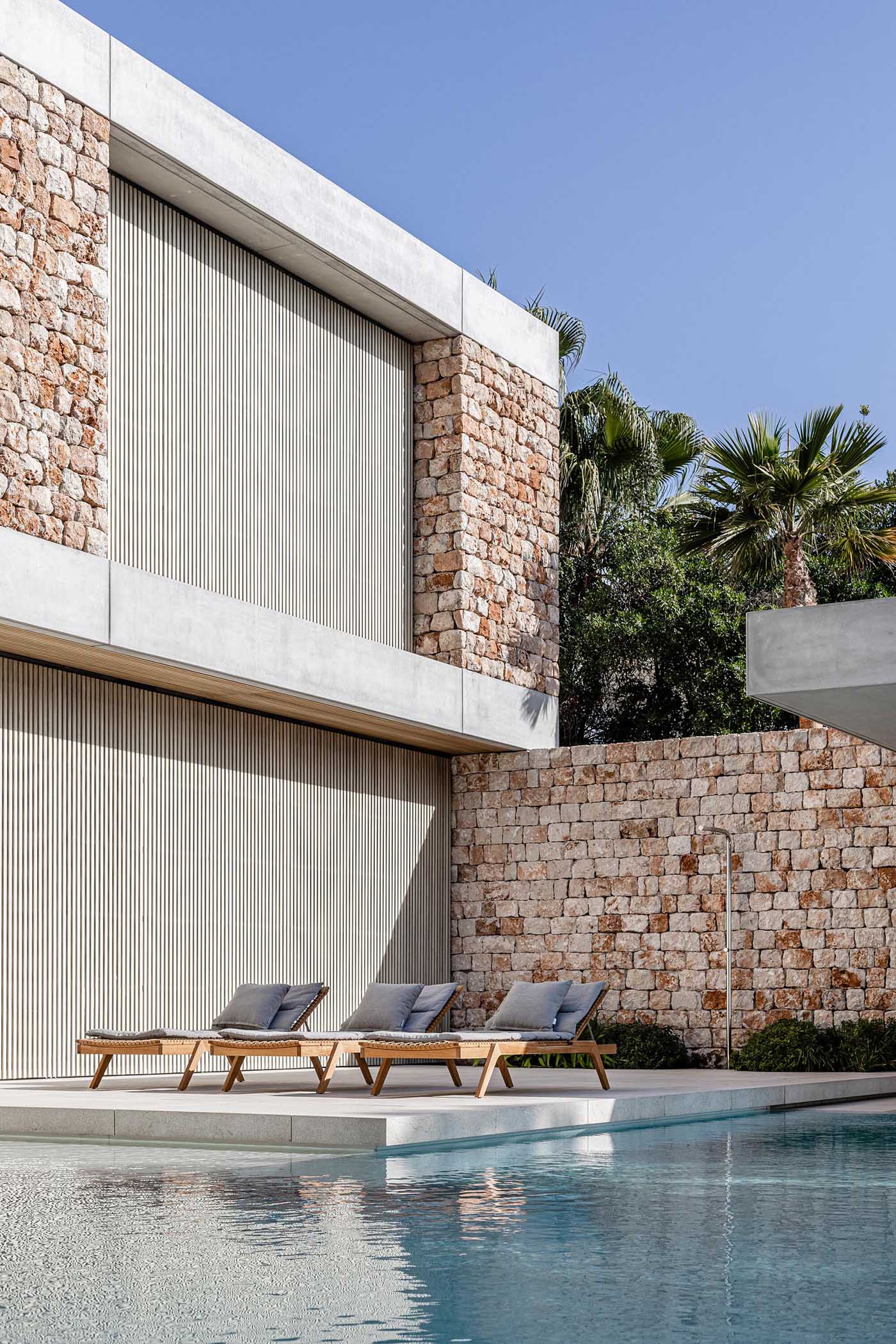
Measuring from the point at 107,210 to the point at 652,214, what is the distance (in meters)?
31.0

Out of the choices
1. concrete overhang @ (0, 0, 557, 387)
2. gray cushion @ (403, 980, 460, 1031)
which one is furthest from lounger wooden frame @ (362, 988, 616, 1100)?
concrete overhang @ (0, 0, 557, 387)

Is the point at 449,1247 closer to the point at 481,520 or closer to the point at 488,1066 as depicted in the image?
the point at 488,1066

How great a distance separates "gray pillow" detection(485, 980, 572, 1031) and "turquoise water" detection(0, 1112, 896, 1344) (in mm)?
3234

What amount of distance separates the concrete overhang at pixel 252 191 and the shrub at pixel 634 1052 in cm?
746

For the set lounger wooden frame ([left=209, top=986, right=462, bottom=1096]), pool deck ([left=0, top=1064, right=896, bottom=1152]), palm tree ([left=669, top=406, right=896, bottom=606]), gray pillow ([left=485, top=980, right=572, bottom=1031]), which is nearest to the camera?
pool deck ([left=0, top=1064, right=896, bottom=1152])

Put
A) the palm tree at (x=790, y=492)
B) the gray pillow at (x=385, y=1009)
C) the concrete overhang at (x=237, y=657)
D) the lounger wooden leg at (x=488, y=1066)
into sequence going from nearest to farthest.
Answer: the lounger wooden leg at (x=488, y=1066) < the gray pillow at (x=385, y=1009) < the concrete overhang at (x=237, y=657) < the palm tree at (x=790, y=492)

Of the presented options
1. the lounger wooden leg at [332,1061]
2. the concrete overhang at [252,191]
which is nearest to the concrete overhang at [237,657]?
the concrete overhang at [252,191]

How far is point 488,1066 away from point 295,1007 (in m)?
2.14

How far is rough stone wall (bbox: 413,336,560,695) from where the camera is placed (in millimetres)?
17703

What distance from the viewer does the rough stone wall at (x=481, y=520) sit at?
17703mm

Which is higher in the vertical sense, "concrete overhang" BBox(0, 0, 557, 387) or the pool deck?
"concrete overhang" BBox(0, 0, 557, 387)

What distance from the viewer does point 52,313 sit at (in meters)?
12.8

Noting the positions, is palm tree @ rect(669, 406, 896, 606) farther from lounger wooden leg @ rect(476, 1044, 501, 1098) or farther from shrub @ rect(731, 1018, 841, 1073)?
lounger wooden leg @ rect(476, 1044, 501, 1098)

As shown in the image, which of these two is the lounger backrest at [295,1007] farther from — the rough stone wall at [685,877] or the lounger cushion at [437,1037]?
the rough stone wall at [685,877]
